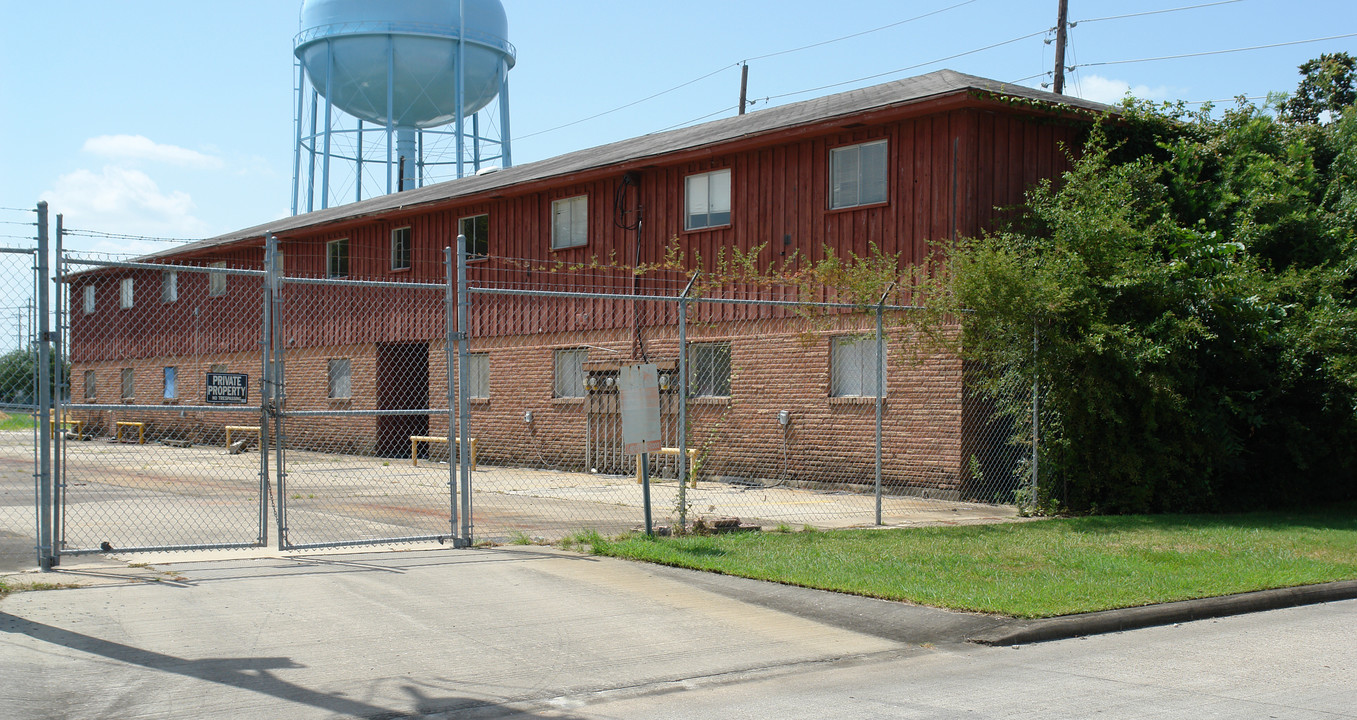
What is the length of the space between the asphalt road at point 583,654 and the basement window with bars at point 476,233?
52.1 ft

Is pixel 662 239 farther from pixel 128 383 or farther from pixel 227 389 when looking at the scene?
pixel 128 383

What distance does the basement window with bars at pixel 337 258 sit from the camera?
27.6m

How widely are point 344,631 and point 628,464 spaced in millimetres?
13417

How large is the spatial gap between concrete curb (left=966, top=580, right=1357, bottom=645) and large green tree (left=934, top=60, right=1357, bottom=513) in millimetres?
4164


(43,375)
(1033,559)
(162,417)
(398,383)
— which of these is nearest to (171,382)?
(162,417)

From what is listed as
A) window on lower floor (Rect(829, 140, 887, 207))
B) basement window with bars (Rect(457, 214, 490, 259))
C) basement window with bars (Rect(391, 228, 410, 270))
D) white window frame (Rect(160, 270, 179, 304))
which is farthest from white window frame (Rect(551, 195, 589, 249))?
white window frame (Rect(160, 270, 179, 304))

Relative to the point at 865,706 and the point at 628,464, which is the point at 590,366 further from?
the point at 865,706

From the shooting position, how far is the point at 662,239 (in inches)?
796

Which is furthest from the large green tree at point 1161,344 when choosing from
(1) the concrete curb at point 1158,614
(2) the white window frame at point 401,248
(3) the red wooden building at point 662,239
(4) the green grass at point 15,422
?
(2) the white window frame at point 401,248

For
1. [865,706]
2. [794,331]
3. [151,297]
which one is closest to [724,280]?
[794,331]

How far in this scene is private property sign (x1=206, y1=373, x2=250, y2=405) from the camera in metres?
9.10

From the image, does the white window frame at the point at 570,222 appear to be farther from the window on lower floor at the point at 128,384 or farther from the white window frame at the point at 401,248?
the window on lower floor at the point at 128,384

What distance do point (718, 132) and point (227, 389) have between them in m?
12.8

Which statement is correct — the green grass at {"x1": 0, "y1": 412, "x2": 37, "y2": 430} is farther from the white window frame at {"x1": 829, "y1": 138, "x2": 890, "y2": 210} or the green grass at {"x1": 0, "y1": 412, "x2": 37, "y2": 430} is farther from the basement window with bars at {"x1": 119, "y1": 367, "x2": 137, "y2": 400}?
the basement window with bars at {"x1": 119, "y1": 367, "x2": 137, "y2": 400}
